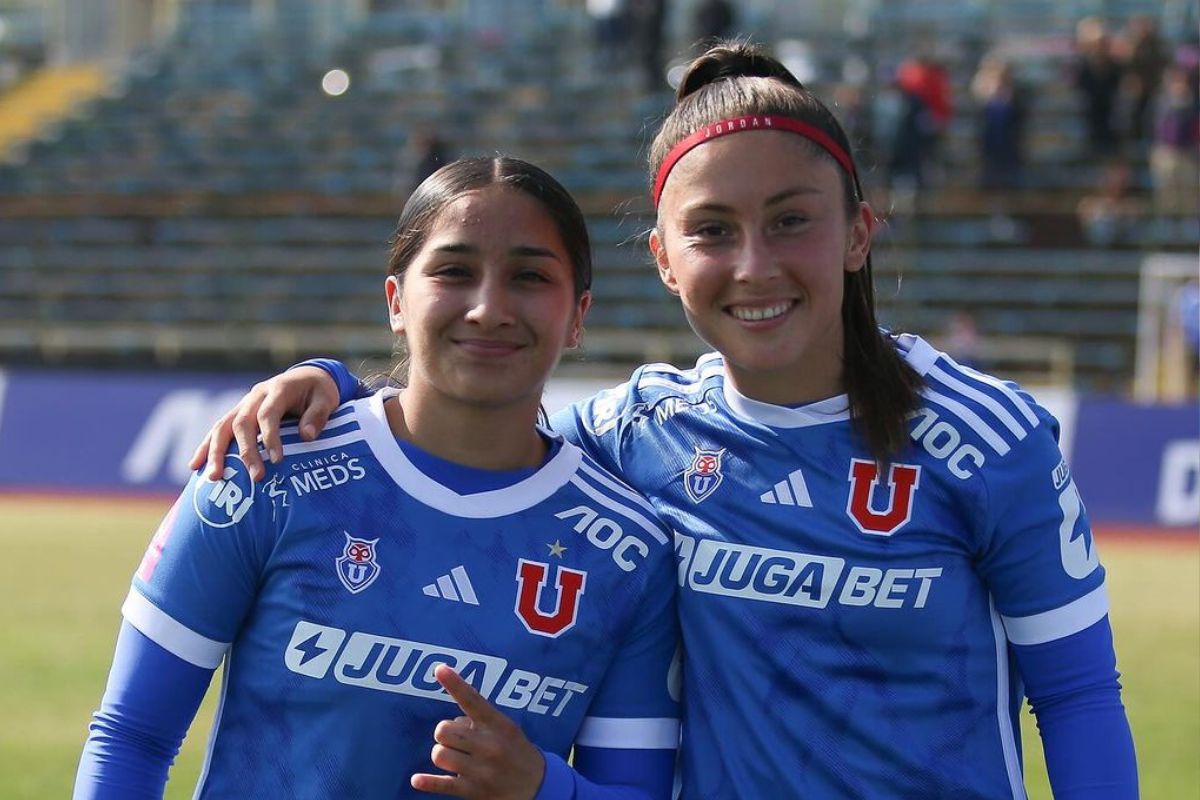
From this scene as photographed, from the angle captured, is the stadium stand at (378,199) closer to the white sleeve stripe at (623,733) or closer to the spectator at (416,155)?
the spectator at (416,155)

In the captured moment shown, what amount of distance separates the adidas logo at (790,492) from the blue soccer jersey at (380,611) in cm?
23

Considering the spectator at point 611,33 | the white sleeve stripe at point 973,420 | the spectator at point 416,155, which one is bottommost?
the white sleeve stripe at point 973,420

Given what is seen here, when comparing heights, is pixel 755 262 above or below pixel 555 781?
above

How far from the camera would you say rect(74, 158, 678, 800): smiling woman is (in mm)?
2723

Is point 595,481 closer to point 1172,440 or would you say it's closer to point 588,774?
point 588,774

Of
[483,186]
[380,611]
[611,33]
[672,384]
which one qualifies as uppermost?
[611,33]

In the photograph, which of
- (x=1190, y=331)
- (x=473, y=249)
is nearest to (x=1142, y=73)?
(x=1190, y=331)

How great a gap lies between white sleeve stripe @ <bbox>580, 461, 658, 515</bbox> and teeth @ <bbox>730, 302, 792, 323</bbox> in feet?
1.17

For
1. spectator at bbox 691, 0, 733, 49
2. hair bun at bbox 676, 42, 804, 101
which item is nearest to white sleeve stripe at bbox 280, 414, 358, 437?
hair bun at bbox 676, 42, 804, 101

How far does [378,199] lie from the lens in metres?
22.2

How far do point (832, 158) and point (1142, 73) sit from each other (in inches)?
666

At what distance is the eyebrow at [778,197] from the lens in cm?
288

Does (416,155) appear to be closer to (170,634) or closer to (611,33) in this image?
(611,33)

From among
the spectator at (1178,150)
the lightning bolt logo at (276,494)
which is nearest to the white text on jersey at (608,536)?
the lightning bolt logo at (276,494)
